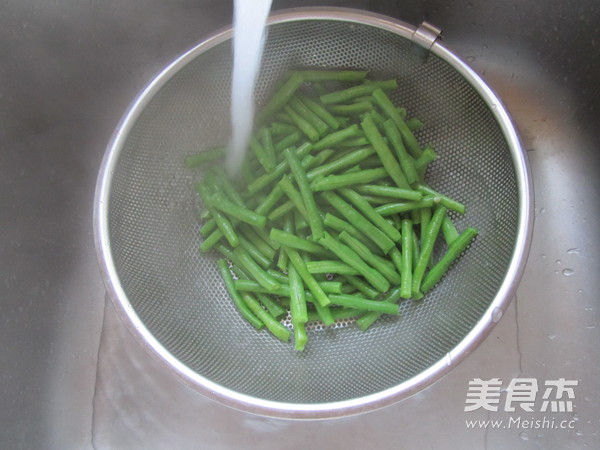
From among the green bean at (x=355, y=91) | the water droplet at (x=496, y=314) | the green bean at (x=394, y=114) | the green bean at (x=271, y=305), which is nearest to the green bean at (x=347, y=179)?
the green bean at (x=394, y=114)

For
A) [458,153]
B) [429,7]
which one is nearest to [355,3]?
[429,7]

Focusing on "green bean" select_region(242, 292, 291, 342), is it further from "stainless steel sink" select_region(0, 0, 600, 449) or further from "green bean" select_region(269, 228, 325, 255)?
"stainless steel sink" select_region(0, 0, 600, 449)

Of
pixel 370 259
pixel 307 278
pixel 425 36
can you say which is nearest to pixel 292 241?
Result: pixel 307 278

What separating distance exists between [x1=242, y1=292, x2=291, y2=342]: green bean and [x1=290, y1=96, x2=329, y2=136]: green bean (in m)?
0.49

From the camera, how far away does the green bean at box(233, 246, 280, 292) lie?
1252 mm

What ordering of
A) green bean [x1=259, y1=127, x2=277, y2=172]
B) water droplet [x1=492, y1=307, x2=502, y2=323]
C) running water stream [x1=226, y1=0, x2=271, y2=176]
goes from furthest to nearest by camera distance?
green bean [x1=259, y1=127, x2=277, y2=172] < running water stream [x1=226, y1=0, x2=271, y2=176] < water droplet [x1=492, y1=307, x2=502, y2=323]

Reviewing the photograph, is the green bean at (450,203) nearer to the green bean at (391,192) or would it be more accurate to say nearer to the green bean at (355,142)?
the green bean at (391,192)

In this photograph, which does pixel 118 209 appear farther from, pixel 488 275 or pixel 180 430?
pixel 488 275

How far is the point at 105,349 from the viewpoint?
4.79 ft

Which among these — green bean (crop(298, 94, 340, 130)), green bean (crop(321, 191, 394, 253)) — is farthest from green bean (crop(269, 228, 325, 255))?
green bean (crop(298, 94, 340, 130))

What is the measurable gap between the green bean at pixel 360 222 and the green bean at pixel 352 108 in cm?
24

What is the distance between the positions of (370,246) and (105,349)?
83 centimetres

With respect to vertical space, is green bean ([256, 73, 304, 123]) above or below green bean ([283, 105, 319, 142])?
above

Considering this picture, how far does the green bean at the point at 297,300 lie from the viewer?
123 cm
